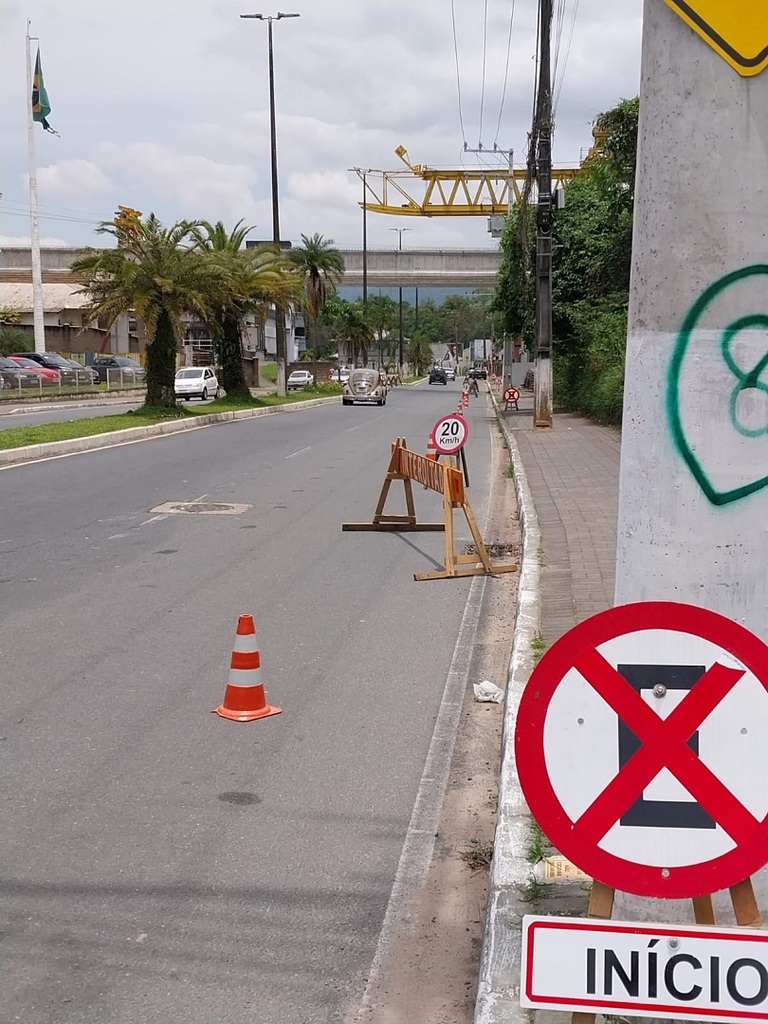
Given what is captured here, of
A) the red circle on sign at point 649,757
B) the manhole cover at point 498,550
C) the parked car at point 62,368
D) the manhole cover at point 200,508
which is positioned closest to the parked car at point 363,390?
the parked car at point 62,368

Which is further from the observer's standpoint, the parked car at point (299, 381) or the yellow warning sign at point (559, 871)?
the parked car at point (299, 381)

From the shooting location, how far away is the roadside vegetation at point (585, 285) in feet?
87.7

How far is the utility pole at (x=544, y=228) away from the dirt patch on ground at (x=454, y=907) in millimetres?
20806

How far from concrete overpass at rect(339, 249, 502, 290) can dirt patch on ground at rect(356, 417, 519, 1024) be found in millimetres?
59251

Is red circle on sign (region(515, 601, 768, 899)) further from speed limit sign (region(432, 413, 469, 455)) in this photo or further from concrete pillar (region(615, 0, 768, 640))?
speed limit sign (region(432, 413, 469, 455))

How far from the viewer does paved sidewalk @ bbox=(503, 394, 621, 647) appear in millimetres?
8297

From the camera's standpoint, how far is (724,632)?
2.45 meters

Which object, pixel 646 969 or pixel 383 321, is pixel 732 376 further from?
pixel 383 321

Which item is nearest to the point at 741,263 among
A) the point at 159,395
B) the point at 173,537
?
the point at 173,537

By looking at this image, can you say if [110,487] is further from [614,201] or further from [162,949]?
[614,201]

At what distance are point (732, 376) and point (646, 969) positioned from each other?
4.90ft

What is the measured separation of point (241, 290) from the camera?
124 ft

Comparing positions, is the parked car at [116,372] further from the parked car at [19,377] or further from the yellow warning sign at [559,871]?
the yellow warning sign at [559,871]

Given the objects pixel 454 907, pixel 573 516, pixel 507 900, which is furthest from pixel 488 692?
pixel 573 516
